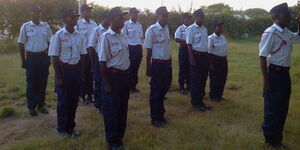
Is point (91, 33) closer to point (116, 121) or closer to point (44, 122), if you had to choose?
point (44, 122)

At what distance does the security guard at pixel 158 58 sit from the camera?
5.68 m

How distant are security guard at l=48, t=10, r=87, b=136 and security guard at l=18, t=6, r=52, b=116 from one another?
1.08 m

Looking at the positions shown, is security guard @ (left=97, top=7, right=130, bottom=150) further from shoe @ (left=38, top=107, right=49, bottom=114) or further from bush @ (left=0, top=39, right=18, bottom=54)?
bush @ (left=0, top=39, right=18, bottom=54)

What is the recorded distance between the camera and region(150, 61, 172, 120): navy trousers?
18.7 ft

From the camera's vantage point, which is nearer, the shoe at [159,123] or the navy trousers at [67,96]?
the navy trousers at [67,96]

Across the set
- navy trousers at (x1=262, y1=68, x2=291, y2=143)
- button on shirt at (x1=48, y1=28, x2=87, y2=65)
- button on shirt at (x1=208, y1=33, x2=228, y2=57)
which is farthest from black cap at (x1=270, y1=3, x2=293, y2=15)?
button on shirt at (x1=48, y1=28, x2=87, y2=65)

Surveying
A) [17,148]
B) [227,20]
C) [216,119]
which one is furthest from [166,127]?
[227,20]

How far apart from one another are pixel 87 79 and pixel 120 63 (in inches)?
104

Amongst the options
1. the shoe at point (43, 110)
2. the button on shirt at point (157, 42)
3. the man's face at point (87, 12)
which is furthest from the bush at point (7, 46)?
the button on shirt at point (157, 42)

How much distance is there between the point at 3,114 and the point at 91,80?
181 cm

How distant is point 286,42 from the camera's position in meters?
4.53

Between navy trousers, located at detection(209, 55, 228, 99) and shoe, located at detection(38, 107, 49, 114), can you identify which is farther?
navy trousers, located at detection(209, 55, 228, 99)

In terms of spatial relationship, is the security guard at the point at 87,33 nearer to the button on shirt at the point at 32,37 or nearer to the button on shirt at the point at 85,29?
the button on shirt at the point at 85,29

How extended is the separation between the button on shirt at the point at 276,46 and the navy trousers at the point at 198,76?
80.4 inches
